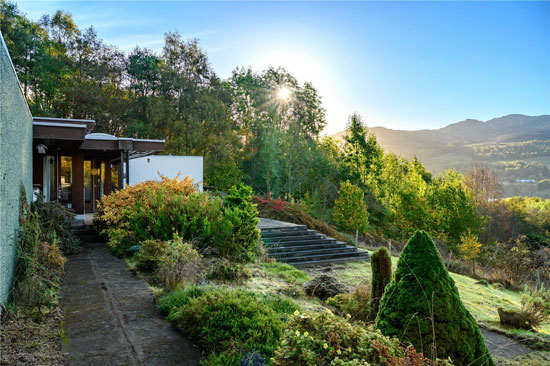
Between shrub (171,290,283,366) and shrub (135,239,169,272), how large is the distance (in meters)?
2.65

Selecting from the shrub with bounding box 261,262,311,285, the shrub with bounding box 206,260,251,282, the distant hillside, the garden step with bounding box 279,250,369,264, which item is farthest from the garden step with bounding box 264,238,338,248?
the distant hillside

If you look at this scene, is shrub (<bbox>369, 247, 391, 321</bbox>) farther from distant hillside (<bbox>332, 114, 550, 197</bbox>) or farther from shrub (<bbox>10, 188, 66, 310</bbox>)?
distant hillside (<bbox>332, 114, 550, 197</bbox>)

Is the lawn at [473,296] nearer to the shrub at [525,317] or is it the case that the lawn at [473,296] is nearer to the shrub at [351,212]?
the shrub at [525,317]

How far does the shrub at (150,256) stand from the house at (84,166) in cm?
510

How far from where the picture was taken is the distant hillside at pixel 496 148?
2051 inches

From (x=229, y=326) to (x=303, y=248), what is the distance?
27.4 ft

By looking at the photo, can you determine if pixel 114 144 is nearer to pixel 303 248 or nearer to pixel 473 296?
pixel 303 248

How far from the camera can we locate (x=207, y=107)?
26.4 meters

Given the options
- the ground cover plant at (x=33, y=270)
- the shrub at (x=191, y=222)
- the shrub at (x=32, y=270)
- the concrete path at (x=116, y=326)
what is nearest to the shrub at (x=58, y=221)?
the shrub at (x=191, y=222)

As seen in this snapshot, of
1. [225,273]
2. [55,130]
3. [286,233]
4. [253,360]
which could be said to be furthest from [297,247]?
[253,360]

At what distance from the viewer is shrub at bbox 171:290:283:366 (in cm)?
322

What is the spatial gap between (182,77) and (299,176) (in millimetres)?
10935

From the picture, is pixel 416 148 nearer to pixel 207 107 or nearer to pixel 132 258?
pixel 207 107

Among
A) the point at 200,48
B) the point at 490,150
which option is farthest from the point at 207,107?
the point at 490,150
